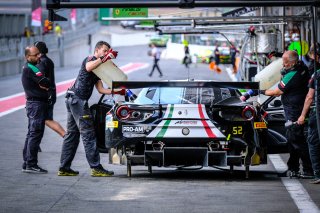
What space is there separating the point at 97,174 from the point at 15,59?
3587 centimetres

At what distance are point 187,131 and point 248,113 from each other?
790 millimetres

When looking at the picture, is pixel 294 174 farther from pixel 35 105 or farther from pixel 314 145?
pixel 35 105

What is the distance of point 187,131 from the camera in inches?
469

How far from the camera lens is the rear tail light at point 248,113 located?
12094mm

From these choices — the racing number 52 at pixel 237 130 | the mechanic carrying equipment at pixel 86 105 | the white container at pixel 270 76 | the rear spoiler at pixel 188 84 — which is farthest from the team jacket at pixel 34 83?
the white container at pixel 270 76

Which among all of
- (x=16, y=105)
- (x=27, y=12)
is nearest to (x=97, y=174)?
(x=16, y=105)

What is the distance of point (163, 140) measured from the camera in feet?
39.2

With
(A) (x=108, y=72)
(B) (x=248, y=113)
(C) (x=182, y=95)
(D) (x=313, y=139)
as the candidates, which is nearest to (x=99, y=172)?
(A) (x=108, y=72)

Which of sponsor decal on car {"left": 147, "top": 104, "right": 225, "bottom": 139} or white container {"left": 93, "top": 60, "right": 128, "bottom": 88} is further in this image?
white container {"left": 93, "top": 60, "right": 128, "bottom": 88}

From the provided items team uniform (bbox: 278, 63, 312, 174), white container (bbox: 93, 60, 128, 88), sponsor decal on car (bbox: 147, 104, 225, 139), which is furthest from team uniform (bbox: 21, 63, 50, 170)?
team uniform (bbox: 278, 63, 312, 174)

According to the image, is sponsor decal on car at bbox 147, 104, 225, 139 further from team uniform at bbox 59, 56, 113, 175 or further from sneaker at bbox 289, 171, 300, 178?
sneaker at bbox 289, 171, 300, 178

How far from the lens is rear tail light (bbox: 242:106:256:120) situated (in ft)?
39.7

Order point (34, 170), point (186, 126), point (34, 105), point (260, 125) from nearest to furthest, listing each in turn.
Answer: point (186, 126) < point (260, 125) < point (34, 170) < point (34, 105)

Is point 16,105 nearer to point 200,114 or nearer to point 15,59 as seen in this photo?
point 200,114
